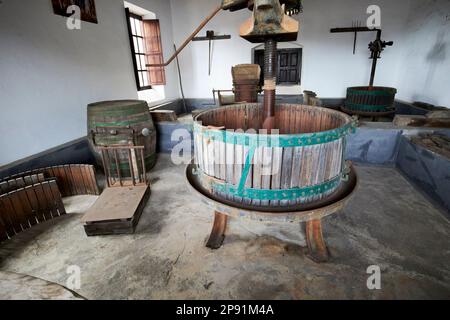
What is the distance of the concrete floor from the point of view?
1.86 metres

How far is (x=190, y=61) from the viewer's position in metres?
8.57

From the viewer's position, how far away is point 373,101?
18.8 ft

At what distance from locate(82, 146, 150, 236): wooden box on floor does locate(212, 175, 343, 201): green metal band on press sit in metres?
1.33

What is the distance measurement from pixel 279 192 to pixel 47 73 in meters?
3.88

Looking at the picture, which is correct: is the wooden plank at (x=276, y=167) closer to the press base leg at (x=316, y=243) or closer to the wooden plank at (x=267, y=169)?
the wooden plank at (x=267, y=169)

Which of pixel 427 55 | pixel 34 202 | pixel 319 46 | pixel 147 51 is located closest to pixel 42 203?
pixel 34 202

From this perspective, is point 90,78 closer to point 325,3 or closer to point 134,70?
point 134,70

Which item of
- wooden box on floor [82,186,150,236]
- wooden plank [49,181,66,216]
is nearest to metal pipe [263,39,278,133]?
wooden box on floor [82,186,150,236]

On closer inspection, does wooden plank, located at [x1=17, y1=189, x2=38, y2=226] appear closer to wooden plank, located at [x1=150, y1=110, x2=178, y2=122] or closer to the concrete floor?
the concrete floor

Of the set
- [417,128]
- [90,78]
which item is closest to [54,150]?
[90,78]

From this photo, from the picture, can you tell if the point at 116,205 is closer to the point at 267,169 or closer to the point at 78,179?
the point at 78,179

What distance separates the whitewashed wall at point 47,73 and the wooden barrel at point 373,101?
5908 millimetres

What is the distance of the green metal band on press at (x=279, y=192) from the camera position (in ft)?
5.75
